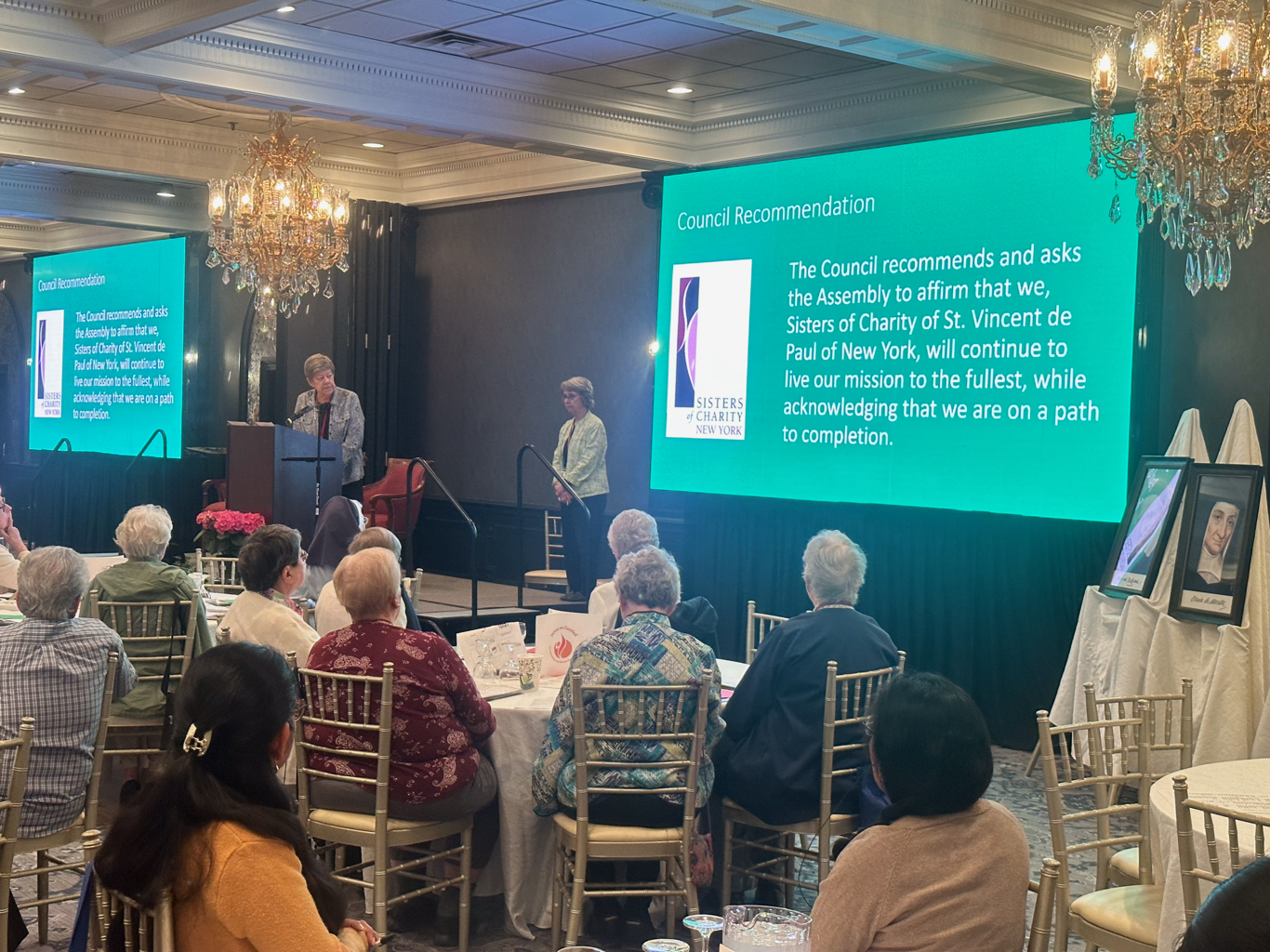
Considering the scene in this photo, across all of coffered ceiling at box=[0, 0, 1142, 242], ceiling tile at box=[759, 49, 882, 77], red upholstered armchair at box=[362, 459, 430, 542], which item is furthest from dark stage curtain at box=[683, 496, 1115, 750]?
red upholstered armchair at box=[362, 459, 430, 542]

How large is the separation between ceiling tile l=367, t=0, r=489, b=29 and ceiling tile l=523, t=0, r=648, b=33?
0.33 meters

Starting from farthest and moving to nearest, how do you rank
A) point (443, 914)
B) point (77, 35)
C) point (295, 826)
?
point (77, 35) < point (443, 914) < point (295, 826)

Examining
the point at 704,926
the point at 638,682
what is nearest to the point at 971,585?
the point at 638,682

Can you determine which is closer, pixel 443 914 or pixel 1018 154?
pixel 443 914

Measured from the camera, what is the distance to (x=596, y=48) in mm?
7656

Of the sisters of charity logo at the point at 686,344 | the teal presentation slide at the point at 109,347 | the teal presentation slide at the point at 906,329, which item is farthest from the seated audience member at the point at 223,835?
the teal presentation slide at the point at 109,347

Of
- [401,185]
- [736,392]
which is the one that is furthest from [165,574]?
[401,185]

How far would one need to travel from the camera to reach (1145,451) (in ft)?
20.5

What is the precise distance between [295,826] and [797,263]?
6.42m

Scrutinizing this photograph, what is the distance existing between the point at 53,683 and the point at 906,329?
4.95 meters

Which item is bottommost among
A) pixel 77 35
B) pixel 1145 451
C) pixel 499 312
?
pixel 1145 451

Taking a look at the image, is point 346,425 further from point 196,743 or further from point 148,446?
point 196,743

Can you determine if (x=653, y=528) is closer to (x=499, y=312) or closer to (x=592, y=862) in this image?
(x=592, y=862)

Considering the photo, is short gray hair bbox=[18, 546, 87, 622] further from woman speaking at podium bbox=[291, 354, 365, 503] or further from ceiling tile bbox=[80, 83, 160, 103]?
ceiling tile bbox=[80, 83, 160, 103]
